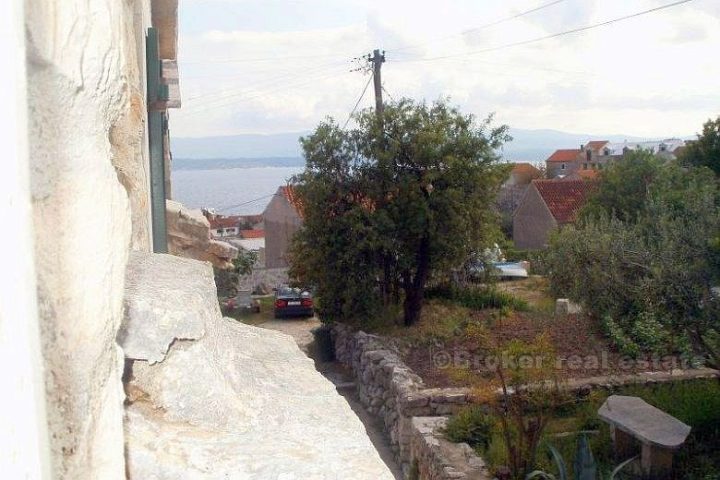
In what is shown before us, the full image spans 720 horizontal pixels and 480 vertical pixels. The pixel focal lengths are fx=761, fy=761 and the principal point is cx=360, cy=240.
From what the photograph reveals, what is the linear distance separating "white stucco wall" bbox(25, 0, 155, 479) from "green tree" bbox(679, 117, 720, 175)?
94.3 ft

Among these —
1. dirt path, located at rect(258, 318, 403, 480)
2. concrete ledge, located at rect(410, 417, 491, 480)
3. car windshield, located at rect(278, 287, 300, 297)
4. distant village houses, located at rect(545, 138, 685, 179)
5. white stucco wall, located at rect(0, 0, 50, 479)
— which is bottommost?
dirt path, located at rect(258, 318, 403, 480)

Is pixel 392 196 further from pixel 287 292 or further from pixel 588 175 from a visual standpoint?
pixel 588 175

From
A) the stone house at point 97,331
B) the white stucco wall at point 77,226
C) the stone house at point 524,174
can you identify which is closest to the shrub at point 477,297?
the stone house at point 97,331

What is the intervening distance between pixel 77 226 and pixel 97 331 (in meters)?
0.13

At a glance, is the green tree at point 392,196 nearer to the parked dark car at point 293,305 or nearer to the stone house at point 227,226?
the parked dark car at point 293,305

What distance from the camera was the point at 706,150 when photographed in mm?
27234

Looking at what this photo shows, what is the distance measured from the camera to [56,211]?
0.84 meters

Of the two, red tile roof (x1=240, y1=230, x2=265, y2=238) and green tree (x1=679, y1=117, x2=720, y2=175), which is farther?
red tile roof (x1=240, y1=230, x2=265, y2=238)

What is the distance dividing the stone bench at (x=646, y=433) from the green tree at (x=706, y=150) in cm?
2080

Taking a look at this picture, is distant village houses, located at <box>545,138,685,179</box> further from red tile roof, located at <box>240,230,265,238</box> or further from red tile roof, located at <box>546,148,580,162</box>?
red tile roof, located at <box>240,230,265,238</box>

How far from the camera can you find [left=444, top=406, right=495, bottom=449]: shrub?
29.8 feet

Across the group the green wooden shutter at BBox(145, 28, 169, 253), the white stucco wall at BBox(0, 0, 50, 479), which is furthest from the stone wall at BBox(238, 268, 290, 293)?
the white stucco wall at BBox(0, 0, 50, 479)

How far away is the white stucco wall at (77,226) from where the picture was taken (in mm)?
817

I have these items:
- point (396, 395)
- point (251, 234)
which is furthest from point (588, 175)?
point (396, 395)
